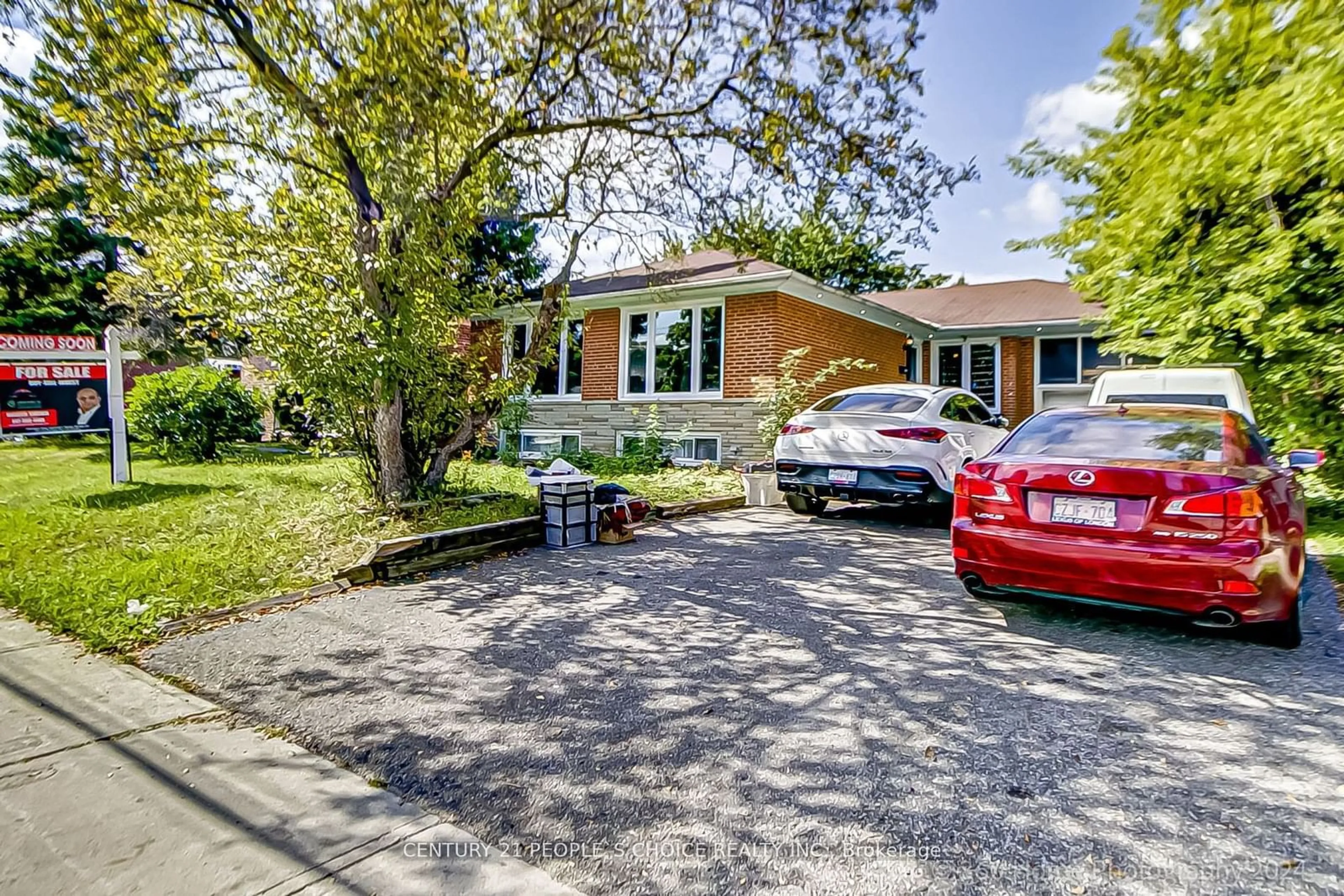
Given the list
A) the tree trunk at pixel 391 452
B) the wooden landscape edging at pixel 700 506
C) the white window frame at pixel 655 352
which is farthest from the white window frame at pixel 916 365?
the tree trunk at pixel 391 452

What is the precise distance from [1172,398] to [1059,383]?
29.9 feet

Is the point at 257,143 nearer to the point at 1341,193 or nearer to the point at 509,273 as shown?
the point at 509,273

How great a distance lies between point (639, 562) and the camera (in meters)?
6.26

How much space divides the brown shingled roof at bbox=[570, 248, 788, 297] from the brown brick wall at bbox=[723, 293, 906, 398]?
0.61 metres

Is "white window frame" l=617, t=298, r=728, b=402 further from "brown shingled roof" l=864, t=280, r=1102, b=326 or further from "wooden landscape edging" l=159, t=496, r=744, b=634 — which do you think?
"wooden landscape edging" l=159, t=496, r=744, b=634

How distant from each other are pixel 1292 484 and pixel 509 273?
7851 mm

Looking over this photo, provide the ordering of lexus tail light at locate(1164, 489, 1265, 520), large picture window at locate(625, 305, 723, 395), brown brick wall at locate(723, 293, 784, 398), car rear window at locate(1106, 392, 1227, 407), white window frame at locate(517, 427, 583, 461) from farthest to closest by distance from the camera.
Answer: white window frame at locate(517, 427, 583, 461) < large picture window at locate(625, 305, 723, 395) < brown brick wall at locate(723, 293, 784, 398) < car rear window at locate(1106, 392, 1227, 407) < lexus tail light at locate(1164, 489, 1265, 520)

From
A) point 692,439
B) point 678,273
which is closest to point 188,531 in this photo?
point 678,273

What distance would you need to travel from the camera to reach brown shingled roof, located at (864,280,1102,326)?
54.4ft

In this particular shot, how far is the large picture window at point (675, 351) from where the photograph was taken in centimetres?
1326

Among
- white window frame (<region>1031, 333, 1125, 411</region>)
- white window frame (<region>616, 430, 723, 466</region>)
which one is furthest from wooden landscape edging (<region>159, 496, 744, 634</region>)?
white window frame (<region>1031, 333, 1125, 411</region>)

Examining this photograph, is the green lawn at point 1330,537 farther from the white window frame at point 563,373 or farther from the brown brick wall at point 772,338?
the white window frame at point 563,373

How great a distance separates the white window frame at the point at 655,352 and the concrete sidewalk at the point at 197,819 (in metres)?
10.5

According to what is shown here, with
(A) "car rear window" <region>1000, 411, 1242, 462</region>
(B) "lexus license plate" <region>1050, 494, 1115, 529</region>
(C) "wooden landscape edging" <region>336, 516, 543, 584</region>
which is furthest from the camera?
(C) "wooden landscape edging" <region>336, 516, 543, 584</region>
